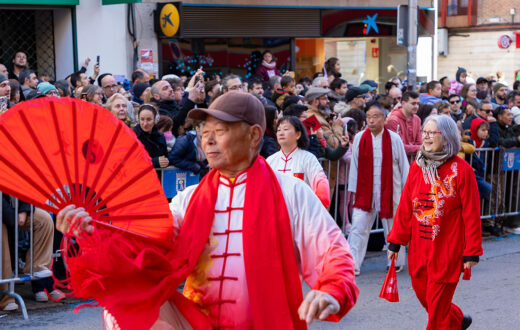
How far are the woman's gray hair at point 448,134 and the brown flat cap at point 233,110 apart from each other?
2921 mm

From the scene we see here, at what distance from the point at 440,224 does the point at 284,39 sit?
13016 mm

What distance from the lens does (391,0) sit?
2070cm

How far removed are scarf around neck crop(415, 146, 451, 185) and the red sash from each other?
2.52m

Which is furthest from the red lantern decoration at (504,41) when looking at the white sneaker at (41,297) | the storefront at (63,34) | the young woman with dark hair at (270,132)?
the white sneaker at (41,297)

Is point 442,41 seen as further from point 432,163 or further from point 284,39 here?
point 432,163

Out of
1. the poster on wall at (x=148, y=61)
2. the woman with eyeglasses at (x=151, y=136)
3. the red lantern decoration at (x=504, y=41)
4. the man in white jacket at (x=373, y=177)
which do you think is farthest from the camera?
the red lantern decoration at (x=504, y=41)

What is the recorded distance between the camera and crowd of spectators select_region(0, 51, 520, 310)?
8102mm

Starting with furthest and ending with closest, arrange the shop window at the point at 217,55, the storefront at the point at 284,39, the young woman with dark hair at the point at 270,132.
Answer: the storefront at the point at 284,39
the shop window at the point at 217,55
the young woman with dark hair at the point at 270,132

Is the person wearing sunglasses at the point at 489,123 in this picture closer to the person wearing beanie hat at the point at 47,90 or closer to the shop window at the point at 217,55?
the person wearing beanie hat at the point at 47,90

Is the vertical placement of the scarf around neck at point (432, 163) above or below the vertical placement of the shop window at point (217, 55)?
below

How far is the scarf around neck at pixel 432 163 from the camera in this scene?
607 centimetres

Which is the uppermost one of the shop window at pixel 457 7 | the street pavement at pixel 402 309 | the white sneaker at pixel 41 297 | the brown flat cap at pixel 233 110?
the shop window at pixel 457 7

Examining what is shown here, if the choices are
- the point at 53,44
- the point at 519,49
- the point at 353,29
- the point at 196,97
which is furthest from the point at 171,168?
the point at 519,49

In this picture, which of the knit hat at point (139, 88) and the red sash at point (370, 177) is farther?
the knit hat at point (139, 88)
